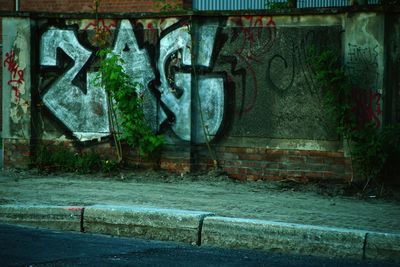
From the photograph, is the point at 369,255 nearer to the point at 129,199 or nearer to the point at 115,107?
the point at 129,199

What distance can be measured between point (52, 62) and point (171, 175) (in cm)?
264

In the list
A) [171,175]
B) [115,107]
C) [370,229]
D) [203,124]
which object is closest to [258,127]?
[203,124]

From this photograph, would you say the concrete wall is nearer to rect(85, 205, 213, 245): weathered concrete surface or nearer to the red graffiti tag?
Answer: the red graffiti tag

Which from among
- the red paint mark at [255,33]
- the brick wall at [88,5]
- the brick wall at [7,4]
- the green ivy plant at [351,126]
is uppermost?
the brick wall at [7,4]

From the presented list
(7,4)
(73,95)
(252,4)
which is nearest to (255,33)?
(73,95)

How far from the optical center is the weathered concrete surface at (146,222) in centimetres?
744

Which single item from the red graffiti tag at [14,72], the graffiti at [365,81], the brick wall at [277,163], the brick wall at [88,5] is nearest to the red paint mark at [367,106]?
the graffiti at [365,81]

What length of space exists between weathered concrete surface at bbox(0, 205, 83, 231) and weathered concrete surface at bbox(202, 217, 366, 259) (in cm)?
157

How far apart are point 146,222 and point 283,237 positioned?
4.95 ft

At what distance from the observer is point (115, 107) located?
430 inches

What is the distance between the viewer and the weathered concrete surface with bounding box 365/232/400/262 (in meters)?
6.55

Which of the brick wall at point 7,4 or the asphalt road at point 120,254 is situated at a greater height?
the brick wall at point 7,4

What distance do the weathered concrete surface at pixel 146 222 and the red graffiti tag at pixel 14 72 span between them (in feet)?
13.4

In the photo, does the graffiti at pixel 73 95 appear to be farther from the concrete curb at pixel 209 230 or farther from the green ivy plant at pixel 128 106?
the concrete curb at pixel 209 230
